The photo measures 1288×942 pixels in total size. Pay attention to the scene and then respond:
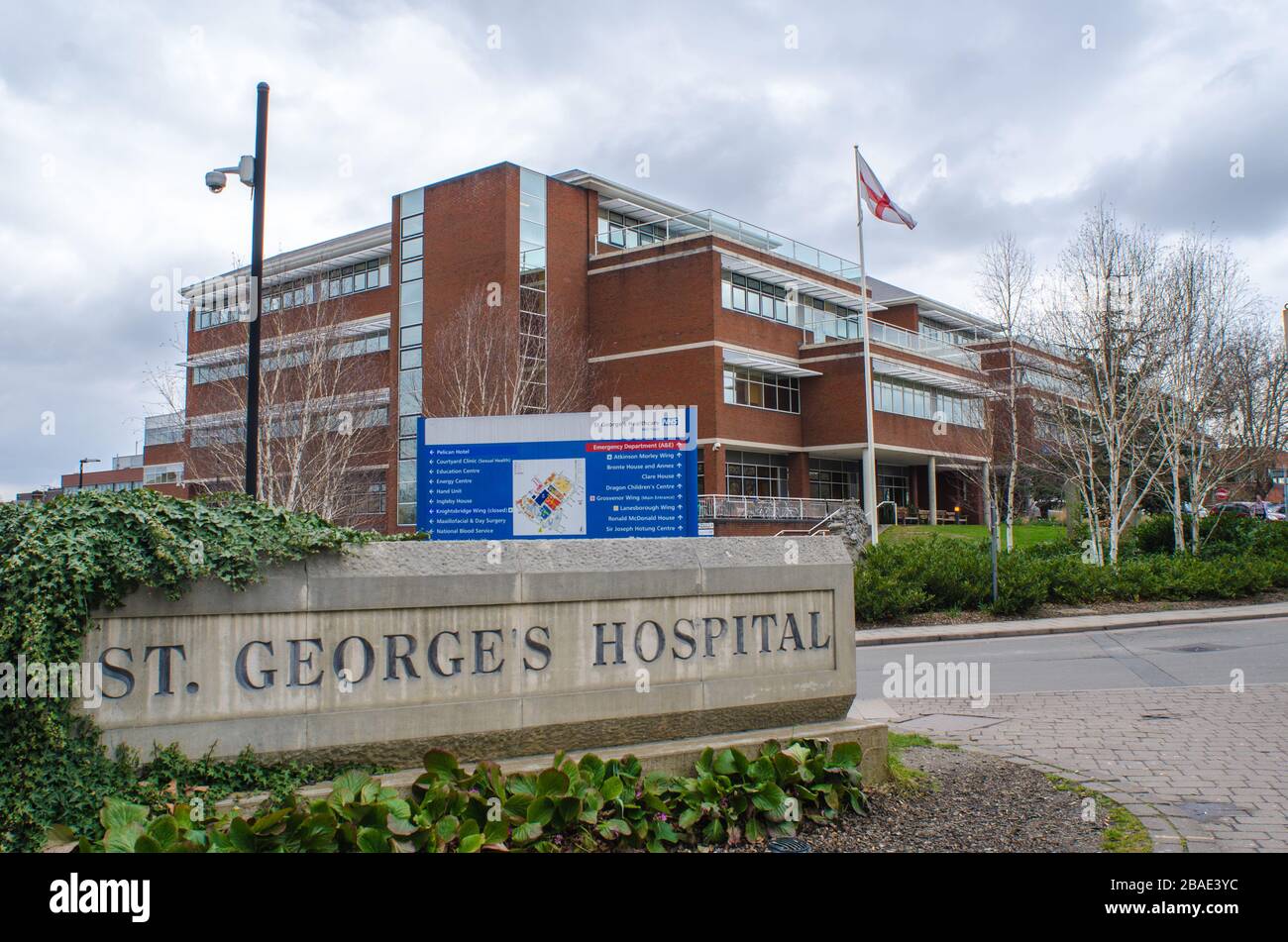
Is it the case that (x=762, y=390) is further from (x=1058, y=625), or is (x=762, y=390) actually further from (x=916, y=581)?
(x=1058, y=625)

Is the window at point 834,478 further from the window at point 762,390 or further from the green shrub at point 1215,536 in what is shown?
the green shrub at point 1215,536

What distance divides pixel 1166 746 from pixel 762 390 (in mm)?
40806

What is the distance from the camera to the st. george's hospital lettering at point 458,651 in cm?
495

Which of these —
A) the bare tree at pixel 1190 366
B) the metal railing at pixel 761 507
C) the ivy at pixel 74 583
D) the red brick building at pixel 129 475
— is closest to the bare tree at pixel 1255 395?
the bare tree at pixel 1190 366

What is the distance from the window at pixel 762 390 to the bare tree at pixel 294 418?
1612 centimetres

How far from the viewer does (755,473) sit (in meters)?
48.4

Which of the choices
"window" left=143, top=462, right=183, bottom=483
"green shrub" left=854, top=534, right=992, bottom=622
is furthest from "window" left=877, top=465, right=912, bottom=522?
"window" left=143, top=462, right=183, bottom=483

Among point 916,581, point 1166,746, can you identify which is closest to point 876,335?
point 916,581

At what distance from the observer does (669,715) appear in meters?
6.07

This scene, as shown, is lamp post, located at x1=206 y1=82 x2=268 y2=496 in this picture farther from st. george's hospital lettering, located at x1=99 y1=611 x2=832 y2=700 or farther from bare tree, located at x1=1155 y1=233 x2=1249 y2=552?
bare tree, located at x1=1155 y1=233 x2=1249 y2=552

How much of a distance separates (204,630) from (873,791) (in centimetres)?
390

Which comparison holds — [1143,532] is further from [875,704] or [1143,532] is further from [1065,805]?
[1065,805]
